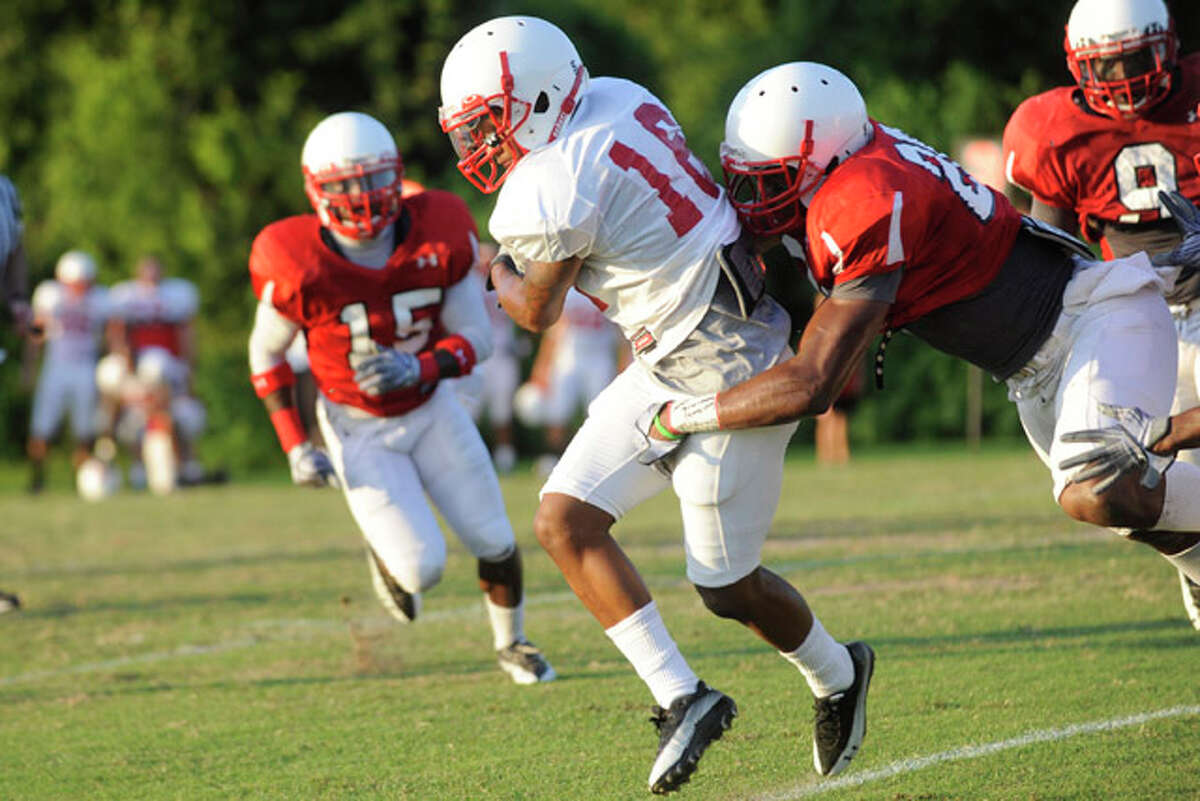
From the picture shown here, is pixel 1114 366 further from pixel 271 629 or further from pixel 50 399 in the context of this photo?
pixel 50 399

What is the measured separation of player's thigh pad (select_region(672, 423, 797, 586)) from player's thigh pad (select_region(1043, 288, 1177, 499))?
68 cm

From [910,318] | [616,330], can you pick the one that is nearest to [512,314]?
[910,318]

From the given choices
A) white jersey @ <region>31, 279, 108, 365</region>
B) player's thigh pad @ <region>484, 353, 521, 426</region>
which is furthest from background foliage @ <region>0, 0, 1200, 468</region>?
player's thigh pad @ <region>484, 353, 521, 426</region>

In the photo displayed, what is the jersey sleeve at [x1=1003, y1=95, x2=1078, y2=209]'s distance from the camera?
4828mm

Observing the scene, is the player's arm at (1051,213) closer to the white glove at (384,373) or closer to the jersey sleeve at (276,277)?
the white glove at (384,373)

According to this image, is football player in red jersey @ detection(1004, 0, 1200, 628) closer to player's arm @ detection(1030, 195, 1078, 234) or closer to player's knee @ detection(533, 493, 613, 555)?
player's arm @ detection(1030, 195, 1078, 234)

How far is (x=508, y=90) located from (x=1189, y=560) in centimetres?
213

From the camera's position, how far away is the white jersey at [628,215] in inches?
144

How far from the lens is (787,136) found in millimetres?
3732

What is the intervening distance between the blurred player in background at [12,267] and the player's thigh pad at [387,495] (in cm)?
193

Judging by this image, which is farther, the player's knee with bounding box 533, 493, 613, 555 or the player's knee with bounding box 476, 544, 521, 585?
the player's knee with bounding box 476, 544, 521, 585

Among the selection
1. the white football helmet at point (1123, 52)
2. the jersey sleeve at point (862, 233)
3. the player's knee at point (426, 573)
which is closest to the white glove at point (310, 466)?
the player's knee at point (426, 573)

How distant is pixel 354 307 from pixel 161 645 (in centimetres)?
176

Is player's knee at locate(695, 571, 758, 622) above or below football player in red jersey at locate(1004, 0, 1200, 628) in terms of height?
below
